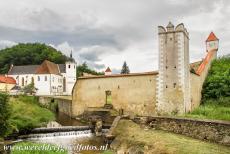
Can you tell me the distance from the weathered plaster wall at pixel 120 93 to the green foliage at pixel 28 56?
4765 centimetres

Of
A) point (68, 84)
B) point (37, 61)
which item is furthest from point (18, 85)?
point (37, 61)

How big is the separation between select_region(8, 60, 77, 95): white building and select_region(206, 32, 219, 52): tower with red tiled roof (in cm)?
3050

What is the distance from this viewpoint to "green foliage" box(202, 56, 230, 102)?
23188 millimetres

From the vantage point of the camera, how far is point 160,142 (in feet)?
41.3

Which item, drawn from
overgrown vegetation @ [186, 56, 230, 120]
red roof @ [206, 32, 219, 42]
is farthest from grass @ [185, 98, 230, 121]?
red roof @ [206, 32, 219, 42]

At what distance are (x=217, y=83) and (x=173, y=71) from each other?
16.8ft

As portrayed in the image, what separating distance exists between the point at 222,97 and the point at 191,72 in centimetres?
292

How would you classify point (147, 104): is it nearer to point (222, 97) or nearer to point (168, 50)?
point (168, 50)

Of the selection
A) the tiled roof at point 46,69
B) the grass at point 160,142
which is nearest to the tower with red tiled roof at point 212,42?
the grass at point 160,142

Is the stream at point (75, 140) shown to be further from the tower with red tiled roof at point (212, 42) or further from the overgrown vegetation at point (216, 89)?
the tower with red tiled roof at point (212, 42)

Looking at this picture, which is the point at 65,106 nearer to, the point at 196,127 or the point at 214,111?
the point at 214,111

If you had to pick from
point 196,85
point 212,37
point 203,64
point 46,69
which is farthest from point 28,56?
point 196,85

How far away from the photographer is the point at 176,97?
20812mm

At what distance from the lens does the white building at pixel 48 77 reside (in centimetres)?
5406
